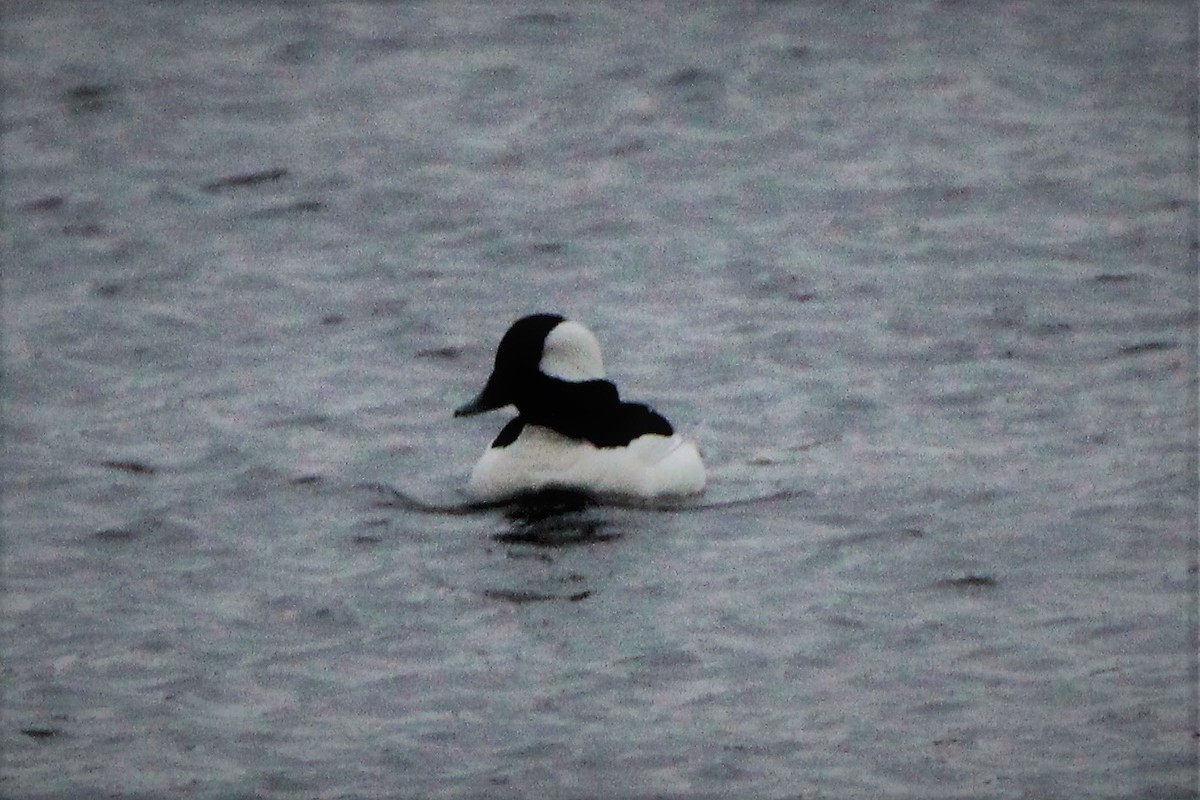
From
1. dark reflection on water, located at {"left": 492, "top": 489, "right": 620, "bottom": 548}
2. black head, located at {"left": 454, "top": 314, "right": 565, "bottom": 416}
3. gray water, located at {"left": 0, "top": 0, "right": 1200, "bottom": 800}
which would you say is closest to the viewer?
gray water, located at {"left": 0, "top": 0, "right": 1200, "bottom": 800}

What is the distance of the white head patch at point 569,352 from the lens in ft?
36.3

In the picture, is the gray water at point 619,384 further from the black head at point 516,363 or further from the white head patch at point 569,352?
the white head patch at point 569,352

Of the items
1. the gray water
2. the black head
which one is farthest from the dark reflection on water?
the black head

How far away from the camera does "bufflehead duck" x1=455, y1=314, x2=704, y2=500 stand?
36.3 ft

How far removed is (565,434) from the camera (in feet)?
36.8

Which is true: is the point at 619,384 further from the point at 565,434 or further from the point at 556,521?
the point at 556,521

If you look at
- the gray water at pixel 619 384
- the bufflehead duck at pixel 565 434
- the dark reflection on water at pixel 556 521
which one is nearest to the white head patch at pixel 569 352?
the bufflehead duck at pixel 565 434

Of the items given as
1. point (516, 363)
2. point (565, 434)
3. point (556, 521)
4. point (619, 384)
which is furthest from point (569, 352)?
point (619, 384)

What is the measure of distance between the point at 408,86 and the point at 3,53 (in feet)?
10.4

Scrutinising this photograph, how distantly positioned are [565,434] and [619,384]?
1736 millimetres

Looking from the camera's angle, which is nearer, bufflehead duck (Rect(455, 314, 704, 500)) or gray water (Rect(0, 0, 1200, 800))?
gray water (Rect(0, 0, 1200, 800))

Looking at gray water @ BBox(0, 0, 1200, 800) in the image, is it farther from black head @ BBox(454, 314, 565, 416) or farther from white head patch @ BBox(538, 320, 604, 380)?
white head patch @ BBox(538, 320, 604, 380)

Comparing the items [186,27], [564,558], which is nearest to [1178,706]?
[564,558]

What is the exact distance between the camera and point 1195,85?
54.6ft
